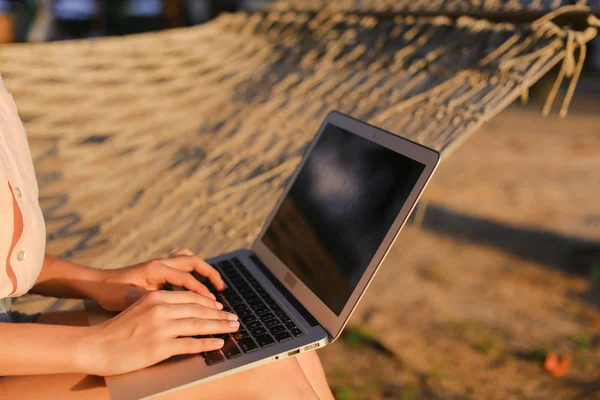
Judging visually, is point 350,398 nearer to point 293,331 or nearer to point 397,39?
point 293,331

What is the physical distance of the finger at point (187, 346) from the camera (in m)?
0.69

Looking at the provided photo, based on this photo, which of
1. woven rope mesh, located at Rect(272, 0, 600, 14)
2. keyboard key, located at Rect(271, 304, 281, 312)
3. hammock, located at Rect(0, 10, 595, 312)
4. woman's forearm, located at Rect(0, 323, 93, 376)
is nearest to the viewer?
woman's forearm, located at Rect(0, 323, 93, 376)

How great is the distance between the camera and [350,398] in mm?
1573

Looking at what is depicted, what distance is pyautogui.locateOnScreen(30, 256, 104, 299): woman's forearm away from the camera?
88cm

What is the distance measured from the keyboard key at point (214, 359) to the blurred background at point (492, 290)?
3.08 feet

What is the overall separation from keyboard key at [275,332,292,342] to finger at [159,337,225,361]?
82 millimetres

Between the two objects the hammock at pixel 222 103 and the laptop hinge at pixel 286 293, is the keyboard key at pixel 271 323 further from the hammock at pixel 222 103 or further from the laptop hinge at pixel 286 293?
the hammock at pixel 222 103

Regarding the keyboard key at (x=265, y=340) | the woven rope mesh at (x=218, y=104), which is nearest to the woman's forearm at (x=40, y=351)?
the keyboard key at (x=265, y=340)

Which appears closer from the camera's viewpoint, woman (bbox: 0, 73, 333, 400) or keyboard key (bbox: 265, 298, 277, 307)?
woman (bbox: 0, 73, 333, 400)

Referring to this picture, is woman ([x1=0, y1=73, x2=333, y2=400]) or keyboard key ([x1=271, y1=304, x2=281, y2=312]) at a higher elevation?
woman ([x1=0, y1=73, x2=333, y2=400])

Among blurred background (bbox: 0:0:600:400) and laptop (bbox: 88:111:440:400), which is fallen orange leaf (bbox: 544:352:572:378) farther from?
laptop (bbox: 88:111:440:400)

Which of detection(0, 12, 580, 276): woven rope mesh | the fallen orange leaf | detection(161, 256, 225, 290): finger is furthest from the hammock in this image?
the fallen orange leaf

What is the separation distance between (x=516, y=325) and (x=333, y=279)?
1.24 m

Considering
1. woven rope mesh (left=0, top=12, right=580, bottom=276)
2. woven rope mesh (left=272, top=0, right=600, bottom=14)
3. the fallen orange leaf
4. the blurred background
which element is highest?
woven rope mesh (left=272, top=0, right=600, bottom=14)
